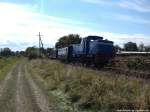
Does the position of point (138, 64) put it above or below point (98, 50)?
below

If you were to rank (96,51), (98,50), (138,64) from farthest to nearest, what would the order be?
(138,64) < (96,51) < (98,50)

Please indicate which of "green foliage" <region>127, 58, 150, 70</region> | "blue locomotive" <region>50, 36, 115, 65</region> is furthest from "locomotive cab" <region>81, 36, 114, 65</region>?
"green foliage" <region>127, 58, 150, 70</region>

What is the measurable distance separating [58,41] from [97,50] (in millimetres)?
118021

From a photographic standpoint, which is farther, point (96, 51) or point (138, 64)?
point (138, 64)

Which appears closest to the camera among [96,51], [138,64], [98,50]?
[98,50]

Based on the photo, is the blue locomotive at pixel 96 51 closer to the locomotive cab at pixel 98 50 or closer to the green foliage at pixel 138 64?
the locomotive cab at pixel 98 50

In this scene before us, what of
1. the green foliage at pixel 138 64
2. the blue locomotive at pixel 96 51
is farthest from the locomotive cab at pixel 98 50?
the green foliage at pixel 138 64

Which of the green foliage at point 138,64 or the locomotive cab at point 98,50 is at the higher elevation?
the locomotive cab at point 98,50

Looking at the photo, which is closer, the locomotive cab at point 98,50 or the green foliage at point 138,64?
the green foliage at point 138,64

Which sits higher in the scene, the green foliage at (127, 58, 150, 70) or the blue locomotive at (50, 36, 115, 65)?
the blue locomotive at (50, 36, 115, 65)

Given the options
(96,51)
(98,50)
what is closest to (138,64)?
(98,50)

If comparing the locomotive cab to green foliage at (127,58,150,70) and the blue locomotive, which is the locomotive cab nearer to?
the blue locomotive

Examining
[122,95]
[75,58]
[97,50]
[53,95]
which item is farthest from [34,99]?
[75,58]

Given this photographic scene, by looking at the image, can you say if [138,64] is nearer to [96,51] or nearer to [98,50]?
[98,50]
